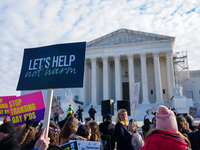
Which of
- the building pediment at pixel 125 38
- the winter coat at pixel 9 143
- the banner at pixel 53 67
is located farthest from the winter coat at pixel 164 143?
the building pediment at pixel 125 38

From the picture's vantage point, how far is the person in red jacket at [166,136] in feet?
8.07

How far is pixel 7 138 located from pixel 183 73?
43.2 meters

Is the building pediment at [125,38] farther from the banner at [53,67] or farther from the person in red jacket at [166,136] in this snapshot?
the person in red jacket at [166,136]

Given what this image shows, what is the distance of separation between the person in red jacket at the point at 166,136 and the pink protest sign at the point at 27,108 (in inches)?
142

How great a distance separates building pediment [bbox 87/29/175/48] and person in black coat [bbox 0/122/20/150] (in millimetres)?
34655

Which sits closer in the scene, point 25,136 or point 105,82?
point 25,136

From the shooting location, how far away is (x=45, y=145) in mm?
2625

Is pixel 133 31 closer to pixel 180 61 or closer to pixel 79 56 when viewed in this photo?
pixel 180 61

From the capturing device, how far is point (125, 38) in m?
37.0

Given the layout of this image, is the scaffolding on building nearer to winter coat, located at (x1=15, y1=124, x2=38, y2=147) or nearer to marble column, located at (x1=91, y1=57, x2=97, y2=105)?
marble column, located at (x1=91, y1=57, x2=97, y2=105)

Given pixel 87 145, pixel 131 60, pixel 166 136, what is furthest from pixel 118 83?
pixel 166 136

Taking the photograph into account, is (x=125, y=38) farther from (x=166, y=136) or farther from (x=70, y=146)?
(x=166, y=136)

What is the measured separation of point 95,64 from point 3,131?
3470 centimetres

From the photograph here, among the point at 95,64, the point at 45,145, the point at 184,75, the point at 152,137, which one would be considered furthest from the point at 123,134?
the point at 184,75
